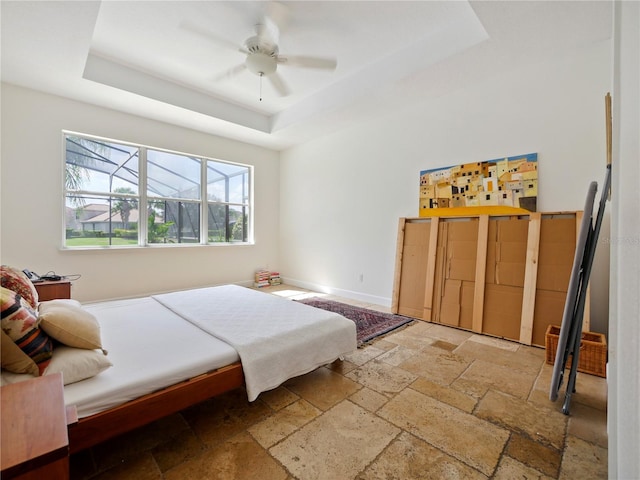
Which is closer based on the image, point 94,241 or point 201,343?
point 201,343

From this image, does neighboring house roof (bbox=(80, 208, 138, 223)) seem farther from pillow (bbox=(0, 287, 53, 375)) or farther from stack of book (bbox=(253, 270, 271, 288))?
pillow (bbox=(0, 287, 53, 375))

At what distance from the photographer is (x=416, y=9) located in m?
2.58

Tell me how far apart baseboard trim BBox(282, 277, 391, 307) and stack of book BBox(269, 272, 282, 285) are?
0.44 ft

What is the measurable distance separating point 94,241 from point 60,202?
0.64 m

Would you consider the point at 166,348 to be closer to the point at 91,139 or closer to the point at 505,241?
the point at 505,241

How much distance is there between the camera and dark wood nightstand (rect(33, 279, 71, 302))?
8.93 ft

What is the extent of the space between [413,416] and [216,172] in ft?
16.1

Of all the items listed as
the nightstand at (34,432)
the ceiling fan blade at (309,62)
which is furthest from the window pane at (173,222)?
the nightstand at (34,432)

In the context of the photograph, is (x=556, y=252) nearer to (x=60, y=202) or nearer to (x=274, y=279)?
(x=274, y=279)

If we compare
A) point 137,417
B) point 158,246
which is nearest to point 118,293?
point 158,246

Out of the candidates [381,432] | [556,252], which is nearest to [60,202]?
[381,432]

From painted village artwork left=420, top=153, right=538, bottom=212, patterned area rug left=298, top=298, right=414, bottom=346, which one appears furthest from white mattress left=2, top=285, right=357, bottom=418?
painted village artwork left=420, top=153, right=538, bottom=212

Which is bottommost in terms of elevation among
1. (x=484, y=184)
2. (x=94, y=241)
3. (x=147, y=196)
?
(x=94, y=241)

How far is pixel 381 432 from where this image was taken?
5.40 ft
